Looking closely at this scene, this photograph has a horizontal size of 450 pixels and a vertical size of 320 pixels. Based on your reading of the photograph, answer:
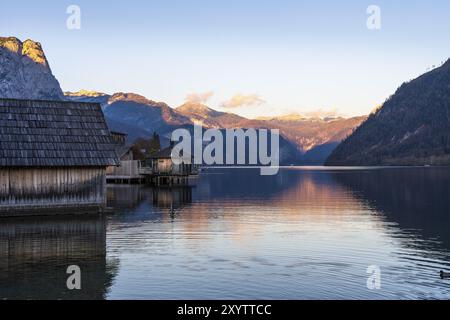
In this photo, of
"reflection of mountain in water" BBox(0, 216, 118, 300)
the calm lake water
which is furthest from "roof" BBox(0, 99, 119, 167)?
"reflection of mountain in water" BBox(0, 216, 118, 300)

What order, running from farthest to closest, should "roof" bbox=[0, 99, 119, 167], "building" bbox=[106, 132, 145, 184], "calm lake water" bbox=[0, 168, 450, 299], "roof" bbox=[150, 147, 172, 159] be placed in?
"building" bbox=[106, 132, 145, 184], "roof" bbox=[150, 147, 172, 159], "roof" bbox=[0, 99, 119, 167], "calm lake water" bbox=[0, 168, 450, 299]

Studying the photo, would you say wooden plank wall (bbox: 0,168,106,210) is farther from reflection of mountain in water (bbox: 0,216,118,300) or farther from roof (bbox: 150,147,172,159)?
roof (bbox: 150,147,172,159)

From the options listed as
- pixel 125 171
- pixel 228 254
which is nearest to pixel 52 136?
pixel 228 254

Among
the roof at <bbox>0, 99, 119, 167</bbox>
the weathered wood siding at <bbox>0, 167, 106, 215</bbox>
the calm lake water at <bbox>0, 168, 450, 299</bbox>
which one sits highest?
the roof at <bbox>0, 99, 119, 167</bbox>

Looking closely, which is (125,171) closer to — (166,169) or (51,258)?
(166,169)

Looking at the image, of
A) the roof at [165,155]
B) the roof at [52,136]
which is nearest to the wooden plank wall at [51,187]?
the roof at [52,136]

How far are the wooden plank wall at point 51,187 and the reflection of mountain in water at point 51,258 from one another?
2.21m

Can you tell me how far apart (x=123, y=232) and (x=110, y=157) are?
953cm

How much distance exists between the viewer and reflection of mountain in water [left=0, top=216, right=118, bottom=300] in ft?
67.0

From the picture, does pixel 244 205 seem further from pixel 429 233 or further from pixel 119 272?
pixel 119 272

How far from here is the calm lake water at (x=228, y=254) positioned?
20.7 meters

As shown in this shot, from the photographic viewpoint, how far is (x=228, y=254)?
28.2 m
